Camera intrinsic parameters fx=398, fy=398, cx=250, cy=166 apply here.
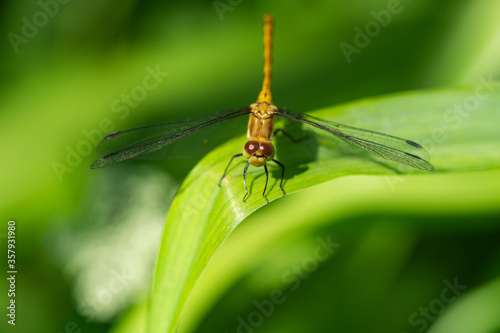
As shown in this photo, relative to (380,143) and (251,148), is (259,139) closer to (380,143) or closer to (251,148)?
(251,148)

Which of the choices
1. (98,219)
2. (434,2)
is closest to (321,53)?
(434,2)

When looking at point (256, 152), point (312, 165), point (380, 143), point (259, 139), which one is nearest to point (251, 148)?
point (256, 152)

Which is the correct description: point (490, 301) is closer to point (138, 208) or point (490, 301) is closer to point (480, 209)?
point (480, 209)

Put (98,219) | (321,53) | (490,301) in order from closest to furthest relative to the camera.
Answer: (490,301) < (98,219) < (321,53)

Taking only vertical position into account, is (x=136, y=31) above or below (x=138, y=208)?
above

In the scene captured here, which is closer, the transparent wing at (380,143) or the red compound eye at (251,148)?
the transparent wing at (380,143)

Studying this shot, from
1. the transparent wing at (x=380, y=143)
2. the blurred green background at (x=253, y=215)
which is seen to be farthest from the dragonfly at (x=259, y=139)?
the blurred green background at (x=253, y=215)

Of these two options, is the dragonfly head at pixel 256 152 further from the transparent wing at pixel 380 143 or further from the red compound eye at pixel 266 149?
the transparent wing at pixel 380 143
